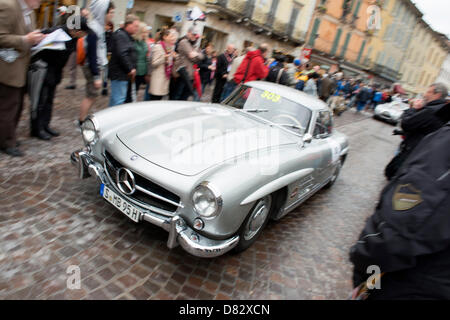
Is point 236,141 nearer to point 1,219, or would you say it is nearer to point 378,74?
point 1,219

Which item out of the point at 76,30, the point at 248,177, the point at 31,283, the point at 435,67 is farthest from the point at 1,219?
the point at 435,67

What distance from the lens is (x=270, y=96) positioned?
397cm

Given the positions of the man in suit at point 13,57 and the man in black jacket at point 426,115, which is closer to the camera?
the man in suit at point 13,57

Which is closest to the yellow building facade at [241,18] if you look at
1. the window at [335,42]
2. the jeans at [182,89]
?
the window at [335,42]

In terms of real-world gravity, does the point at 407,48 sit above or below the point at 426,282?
above

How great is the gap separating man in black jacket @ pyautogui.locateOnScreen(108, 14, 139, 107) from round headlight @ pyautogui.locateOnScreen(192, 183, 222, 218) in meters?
3.15

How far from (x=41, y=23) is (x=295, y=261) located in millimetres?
11284

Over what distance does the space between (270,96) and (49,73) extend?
2.96m

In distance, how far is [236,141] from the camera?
2982 millimetres

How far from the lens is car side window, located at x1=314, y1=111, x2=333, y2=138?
12.8 ft

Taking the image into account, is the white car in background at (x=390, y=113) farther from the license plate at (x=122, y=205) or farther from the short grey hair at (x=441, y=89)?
the license plate at (x=122, y=205)

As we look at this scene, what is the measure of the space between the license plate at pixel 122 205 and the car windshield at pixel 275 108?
2046mm

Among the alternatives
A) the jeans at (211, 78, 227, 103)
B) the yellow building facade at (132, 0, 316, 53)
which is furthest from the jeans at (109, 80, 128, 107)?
the yellow building facade at (132, 0, 316, 53)

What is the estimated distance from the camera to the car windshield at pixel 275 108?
3.71 m
